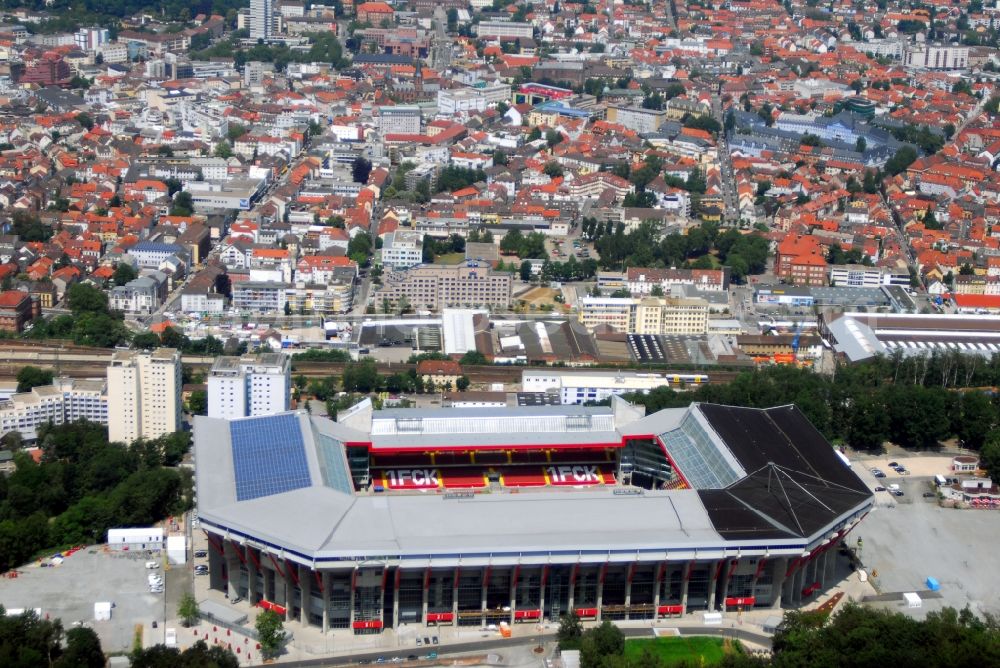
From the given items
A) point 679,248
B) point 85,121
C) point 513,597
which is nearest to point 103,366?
point 513,597

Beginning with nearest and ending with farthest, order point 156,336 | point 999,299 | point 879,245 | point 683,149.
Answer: point 156,336, point 999,299, point 879,245, point 683,149

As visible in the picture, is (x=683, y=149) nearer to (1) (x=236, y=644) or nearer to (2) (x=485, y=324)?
(2) (x=485, y=324)

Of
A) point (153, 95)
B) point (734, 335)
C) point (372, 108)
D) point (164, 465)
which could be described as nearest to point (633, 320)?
point (734, 335)

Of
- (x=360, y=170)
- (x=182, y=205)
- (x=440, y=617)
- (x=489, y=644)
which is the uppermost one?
(x=360, y=170)

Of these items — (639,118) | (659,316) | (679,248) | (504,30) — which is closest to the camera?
(659,316)

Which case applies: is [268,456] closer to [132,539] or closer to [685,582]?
[132,539]

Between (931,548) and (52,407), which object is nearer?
(931,548)
